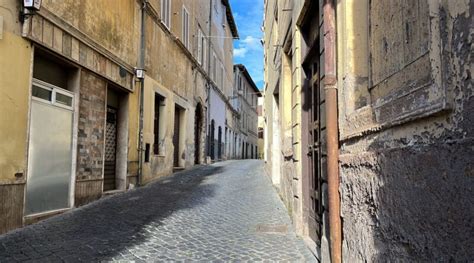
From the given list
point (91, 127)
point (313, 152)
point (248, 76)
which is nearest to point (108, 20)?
point (91, 127)

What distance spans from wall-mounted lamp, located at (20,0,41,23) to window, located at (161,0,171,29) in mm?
7230

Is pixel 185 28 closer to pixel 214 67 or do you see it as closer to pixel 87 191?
pixel 214 67

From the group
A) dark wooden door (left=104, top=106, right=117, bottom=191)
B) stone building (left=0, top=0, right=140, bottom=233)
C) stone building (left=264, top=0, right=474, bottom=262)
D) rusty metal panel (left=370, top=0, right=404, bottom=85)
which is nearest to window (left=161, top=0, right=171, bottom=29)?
stone building (left=0, top=0, right=140, bottom=233)

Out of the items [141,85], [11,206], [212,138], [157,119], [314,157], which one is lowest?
[11,206]

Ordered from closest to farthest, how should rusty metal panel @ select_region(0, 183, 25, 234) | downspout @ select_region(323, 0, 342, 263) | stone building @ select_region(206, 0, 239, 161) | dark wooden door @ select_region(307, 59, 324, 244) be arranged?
1. downspout @ select_region(323, 0, 342, 263)
2. dark wooden door @ select_region(307, 59, 324, 244)
3. rusty metal panel @ select_region(0, 183, 25, 234)
4. stone building @ select_region(206, 0, 239, 161)

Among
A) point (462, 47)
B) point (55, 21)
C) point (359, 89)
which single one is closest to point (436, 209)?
point (462, 47)

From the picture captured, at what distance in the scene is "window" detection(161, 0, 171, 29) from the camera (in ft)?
44.3

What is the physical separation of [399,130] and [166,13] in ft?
41.8

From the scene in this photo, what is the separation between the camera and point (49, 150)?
23.2 ft

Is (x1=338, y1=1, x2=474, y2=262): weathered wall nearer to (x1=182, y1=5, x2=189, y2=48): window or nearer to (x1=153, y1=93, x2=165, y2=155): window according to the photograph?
(x1=153, y1=93, x2=165, y2=155): window

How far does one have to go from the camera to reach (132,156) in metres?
10.8

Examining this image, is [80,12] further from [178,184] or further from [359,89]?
[359,89]

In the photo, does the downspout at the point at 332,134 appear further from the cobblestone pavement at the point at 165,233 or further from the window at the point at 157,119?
the window at the point at 157,119

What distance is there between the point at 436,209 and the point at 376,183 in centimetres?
81
